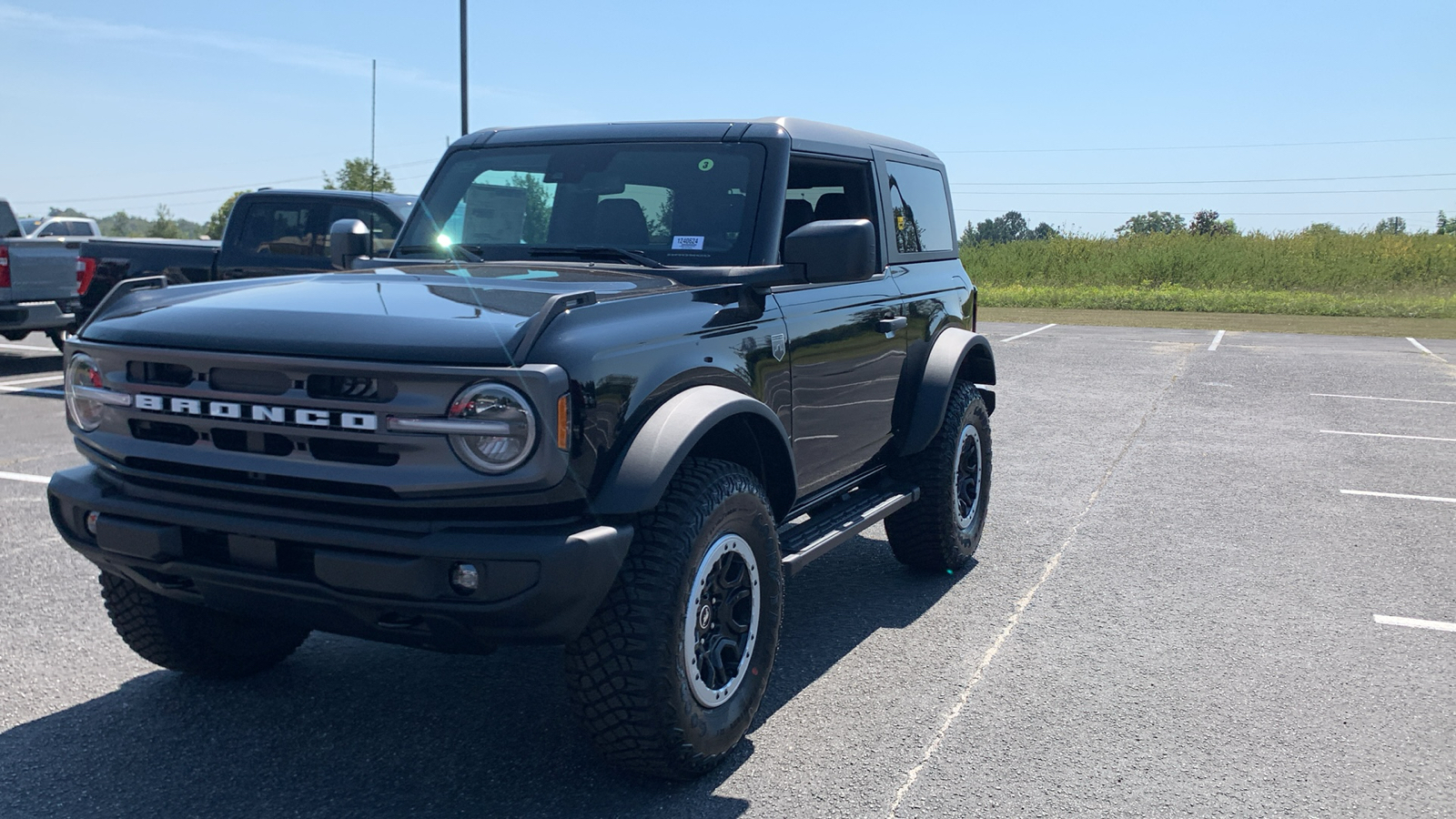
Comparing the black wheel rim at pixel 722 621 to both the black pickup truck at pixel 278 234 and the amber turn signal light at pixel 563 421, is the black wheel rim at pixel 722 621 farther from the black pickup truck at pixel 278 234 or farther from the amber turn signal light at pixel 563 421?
the black pickup truck at pixel 278 234

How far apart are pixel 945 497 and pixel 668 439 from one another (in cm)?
252

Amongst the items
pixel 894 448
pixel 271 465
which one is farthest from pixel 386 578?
pixel 894 448

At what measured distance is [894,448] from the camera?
521cm

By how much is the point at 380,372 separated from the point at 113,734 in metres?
1.69

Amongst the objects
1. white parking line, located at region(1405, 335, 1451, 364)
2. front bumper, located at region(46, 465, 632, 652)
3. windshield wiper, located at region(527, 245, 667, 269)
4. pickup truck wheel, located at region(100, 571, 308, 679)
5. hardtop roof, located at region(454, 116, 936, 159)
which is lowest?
white parking line, located at region(1405, 335, 1451, 364)

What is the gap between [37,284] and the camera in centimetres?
1316

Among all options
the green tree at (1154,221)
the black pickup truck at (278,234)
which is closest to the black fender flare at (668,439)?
the black pickup truck at (278,234)

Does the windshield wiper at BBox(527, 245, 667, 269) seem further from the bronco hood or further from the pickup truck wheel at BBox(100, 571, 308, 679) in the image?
the pickup truck wheel at BBox(100, 571, 308, 679)

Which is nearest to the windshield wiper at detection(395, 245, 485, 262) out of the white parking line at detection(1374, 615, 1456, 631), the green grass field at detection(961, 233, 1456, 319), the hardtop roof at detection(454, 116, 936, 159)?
the hardtop roof at detection(454, 116, 936, 159)

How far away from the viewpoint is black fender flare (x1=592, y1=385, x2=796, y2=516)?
10.1ft

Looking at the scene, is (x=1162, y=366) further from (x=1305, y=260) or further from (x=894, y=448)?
(x=1305, y=260)

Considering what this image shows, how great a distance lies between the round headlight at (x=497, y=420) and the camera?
9.48 ft

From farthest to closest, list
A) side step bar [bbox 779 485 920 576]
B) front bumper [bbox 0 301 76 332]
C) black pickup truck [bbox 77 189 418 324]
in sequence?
front bumper [bbox 0 301 76 332] < black pickup truck [bbox 77 189 418 324] < side step bar [bbox 779 485 920 576]

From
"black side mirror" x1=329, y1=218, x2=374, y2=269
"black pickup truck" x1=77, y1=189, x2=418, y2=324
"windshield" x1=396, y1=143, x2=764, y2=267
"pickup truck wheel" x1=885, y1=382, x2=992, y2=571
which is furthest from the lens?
"black pickup truck" x1=77, y1=189, x2=418, y2=324
